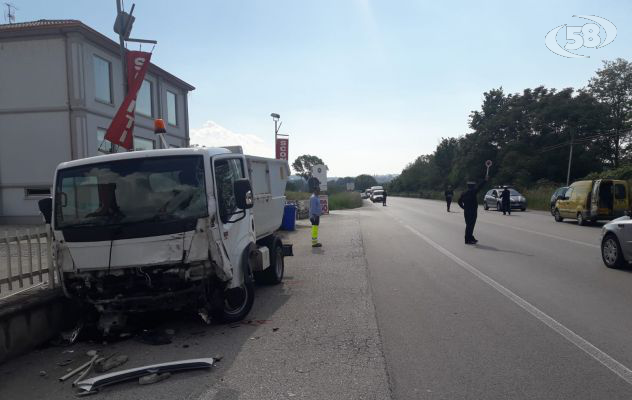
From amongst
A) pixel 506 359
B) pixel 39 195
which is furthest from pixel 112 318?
pixel 39 195

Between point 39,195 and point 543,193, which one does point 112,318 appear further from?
point 543,193

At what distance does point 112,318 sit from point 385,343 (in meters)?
3.20

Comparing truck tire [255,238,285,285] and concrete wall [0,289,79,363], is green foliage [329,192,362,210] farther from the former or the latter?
concrete wall [0,289,79,363]

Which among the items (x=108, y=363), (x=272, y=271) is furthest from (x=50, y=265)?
(x=272, y=271)

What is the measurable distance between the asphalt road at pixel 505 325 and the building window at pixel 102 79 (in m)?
14.4

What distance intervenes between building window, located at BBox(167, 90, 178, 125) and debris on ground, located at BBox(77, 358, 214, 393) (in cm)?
2401

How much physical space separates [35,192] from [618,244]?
1977cm

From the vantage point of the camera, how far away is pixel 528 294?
7.76m

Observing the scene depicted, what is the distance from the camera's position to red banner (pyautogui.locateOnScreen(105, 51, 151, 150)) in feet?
36.6

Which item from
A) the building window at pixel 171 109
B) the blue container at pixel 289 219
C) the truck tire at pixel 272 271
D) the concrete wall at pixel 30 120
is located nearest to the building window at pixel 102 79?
the concrete wall at pixel 30 120

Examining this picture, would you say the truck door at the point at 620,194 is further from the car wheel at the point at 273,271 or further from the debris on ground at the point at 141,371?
the debris on ground at the point at 141,371

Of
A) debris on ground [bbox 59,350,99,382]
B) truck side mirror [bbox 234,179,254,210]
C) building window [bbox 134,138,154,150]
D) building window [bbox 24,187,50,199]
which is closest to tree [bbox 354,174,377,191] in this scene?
building window [bbox 134,138,154,150]

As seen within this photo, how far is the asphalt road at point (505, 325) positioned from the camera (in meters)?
4.39

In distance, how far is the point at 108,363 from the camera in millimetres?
5176
